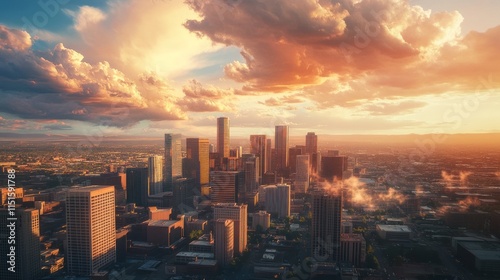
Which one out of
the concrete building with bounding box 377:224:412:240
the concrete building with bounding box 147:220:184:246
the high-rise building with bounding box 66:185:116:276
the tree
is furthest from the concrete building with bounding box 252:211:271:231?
the high-rise building with bounding box 66:185:116:276

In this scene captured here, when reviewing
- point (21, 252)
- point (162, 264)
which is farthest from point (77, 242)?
point (162, 264)

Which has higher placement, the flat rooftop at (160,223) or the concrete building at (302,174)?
the concrete building at (302,174)

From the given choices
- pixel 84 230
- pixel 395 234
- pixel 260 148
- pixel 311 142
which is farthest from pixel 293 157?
pixel 84 230

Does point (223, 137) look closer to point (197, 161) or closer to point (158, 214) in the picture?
point (197, 161)

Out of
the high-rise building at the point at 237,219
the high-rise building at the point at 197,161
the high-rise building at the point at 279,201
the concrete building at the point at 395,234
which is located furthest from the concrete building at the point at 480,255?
the high-rise building at the point at 197,161

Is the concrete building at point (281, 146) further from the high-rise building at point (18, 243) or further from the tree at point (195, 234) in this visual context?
the high-rise building at point (18, 243)

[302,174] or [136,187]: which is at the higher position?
[302,174]

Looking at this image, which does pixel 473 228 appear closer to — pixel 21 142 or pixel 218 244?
pixel 218 244
